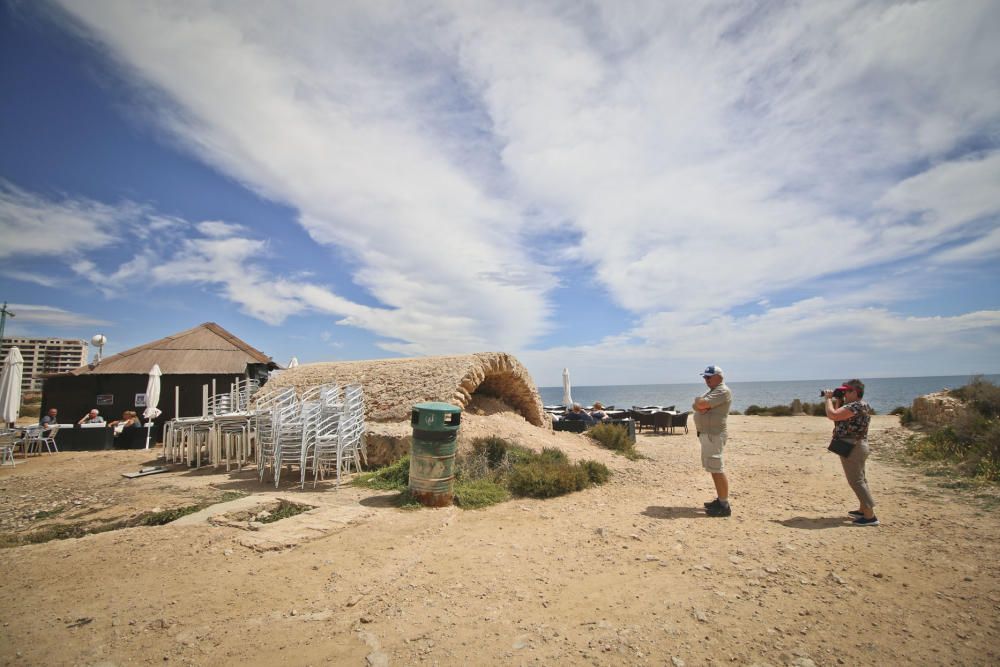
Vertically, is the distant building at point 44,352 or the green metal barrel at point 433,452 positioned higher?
the distant building at point 44,352

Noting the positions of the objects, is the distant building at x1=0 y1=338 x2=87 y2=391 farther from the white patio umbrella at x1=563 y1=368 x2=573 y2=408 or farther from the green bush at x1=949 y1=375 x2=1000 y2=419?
the green bush at x1=949 y1=375 x2=1000 y2=419

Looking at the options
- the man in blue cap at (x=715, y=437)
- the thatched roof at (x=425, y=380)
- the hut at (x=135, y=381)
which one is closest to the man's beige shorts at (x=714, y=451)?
the man in blue cap at (x=715, y=437)

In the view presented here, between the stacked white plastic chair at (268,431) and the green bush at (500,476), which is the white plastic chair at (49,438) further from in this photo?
the green bush at (500,476)

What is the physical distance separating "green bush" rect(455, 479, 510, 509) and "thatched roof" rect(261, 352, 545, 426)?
104 inches

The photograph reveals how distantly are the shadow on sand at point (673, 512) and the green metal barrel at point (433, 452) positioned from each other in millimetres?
2528

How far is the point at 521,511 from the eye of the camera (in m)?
5.73

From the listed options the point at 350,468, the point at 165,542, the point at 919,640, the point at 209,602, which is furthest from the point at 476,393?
the point at 919,640

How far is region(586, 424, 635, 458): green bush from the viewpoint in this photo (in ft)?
32.8

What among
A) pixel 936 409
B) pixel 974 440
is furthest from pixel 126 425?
pixel 936 409

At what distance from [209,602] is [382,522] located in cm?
205

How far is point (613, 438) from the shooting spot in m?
10.2

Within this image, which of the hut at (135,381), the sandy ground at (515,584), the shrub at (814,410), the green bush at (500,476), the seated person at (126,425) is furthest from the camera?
the shrub at (814,410)

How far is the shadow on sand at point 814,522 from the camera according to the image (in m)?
4.84

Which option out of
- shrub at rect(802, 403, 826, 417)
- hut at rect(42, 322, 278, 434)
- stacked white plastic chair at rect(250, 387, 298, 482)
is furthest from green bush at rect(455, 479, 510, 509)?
shrub at rect(802, 403, 826, 417)
